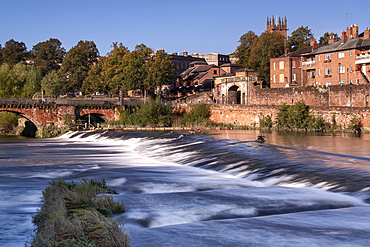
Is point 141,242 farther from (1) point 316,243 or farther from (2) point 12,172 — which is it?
(2) point 12,172

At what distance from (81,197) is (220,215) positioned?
352 cm

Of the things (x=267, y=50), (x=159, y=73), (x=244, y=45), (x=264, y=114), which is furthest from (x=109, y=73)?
(x=264, y=114)

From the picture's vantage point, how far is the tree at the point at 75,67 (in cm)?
8219

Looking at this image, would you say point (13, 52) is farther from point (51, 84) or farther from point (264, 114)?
point (264, 114)

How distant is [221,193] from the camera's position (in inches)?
514

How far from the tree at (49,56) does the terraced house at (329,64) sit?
55423 mm

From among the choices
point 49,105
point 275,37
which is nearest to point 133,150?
point 49,105

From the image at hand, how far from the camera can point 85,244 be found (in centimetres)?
663

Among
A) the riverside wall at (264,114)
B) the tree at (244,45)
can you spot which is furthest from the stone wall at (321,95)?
the tree at (244,45)

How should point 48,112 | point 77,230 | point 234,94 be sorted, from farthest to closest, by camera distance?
point 234,94
point 48,112
point 77,230

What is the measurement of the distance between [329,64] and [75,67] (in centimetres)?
5036

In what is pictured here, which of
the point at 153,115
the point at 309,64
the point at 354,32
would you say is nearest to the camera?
A: the point at 153,115

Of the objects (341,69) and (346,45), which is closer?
(346,45)

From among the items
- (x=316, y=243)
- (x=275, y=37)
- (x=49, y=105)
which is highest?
(x=275, y=37)
